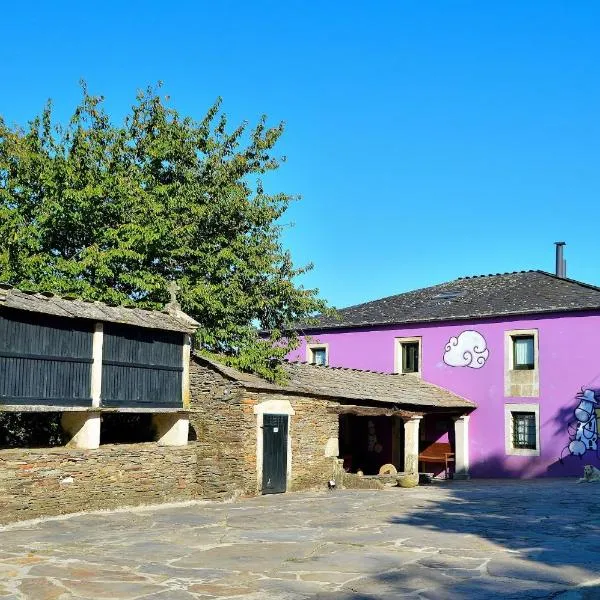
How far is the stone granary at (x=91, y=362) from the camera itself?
1324 centimetres

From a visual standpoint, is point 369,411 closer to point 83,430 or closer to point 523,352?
point 523,352

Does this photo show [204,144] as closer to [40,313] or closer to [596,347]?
[40,313]

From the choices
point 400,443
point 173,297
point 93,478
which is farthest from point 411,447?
point 93,478

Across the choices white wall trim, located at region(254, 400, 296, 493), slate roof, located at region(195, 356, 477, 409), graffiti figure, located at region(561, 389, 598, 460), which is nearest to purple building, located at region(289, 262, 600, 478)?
graffiti figure, located at region(561, 389, 598, 460)

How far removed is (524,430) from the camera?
25.7 meters

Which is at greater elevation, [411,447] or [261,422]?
[261,422]

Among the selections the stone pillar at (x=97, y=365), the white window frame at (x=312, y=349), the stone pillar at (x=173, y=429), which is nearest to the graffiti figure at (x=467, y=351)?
the white window frame at (x=312, y=349)

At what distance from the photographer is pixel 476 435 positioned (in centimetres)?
2648

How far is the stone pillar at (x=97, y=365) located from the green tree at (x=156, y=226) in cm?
302

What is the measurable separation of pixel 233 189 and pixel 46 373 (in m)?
8.98

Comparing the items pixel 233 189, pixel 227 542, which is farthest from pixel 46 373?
pixel 233 189

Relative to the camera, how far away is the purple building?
2442 cm

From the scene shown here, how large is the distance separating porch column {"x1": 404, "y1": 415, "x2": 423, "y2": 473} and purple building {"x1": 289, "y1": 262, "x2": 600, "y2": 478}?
12.8 ft

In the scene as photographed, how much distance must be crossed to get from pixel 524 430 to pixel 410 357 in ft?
16.1
